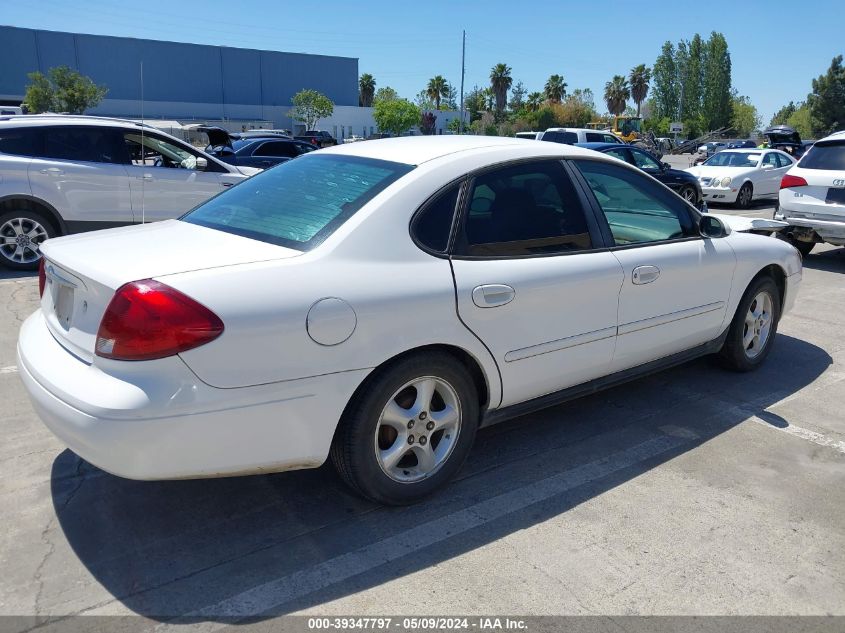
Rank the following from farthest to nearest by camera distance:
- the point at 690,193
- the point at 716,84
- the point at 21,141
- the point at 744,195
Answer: the point at 716,84, the point at 744,195, the point at 690,193, the point at 21,141

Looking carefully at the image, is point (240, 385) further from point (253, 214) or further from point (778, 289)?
point (778, 289)

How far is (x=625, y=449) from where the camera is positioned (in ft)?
12.8

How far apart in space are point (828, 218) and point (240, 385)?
339 inches

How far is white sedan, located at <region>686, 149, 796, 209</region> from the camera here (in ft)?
52.9

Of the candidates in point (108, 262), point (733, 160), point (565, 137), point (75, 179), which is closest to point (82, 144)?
point (75, 179)

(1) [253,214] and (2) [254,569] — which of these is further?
(1) [253,214]

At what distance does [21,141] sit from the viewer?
7.83 meters

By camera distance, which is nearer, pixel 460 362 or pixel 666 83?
pixel 460 362

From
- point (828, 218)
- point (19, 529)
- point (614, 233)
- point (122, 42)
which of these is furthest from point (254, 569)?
point (122, 42)

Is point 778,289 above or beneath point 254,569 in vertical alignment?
above

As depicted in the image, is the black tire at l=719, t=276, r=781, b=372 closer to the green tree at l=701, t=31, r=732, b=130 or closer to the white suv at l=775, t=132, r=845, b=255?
the white suv at l=775, t=132, r=845, b=255

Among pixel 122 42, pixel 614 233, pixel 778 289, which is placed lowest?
pixel 778 289

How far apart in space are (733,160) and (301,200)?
54.0ft

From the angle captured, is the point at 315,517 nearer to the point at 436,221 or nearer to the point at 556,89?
the point at 436,221
